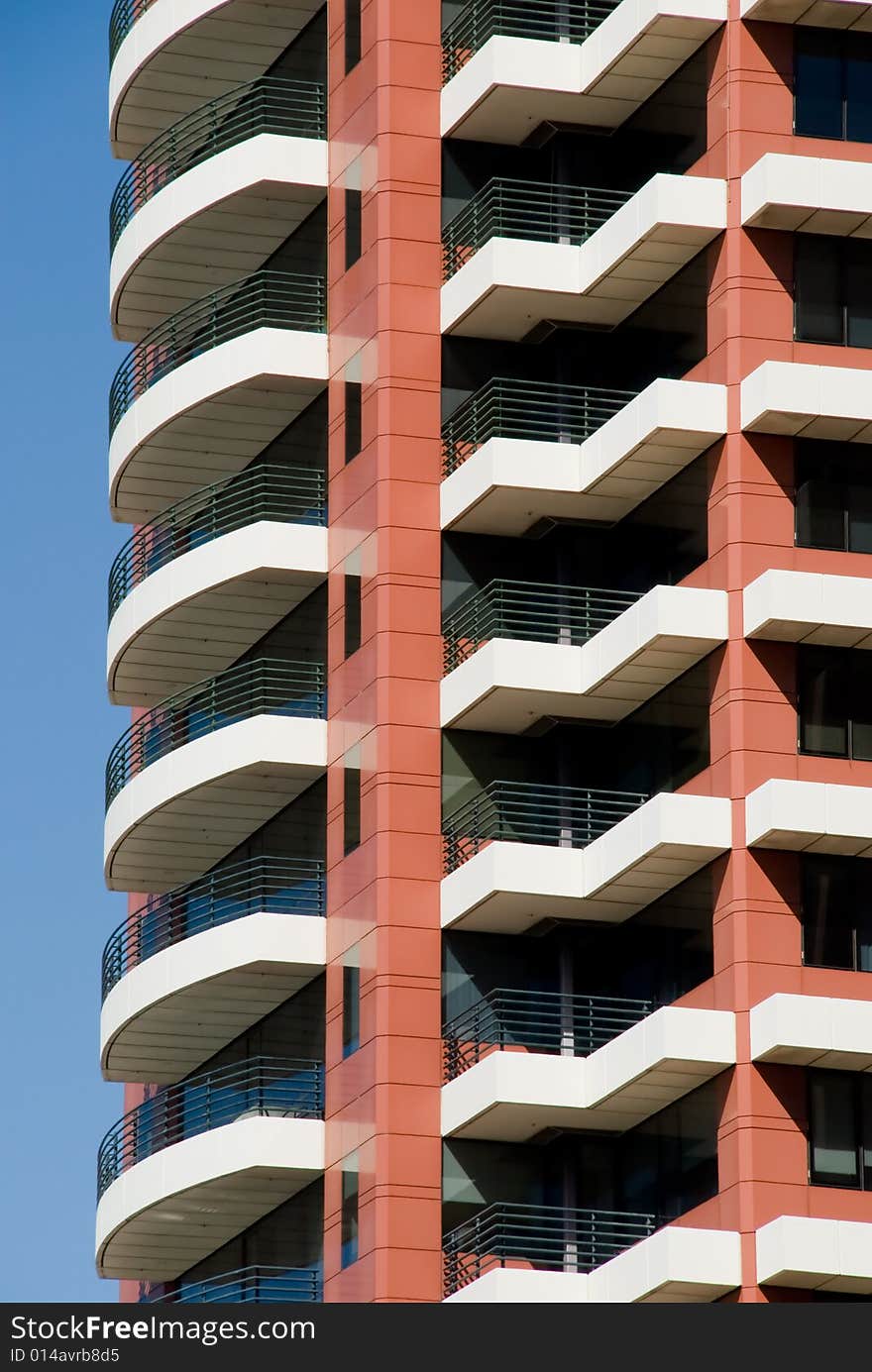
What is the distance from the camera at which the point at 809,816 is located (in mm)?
61469

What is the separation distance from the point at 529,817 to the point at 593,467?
6539 mm

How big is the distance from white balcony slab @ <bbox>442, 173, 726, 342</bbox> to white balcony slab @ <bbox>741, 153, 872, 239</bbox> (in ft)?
3.14

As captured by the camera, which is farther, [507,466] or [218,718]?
[218,718]

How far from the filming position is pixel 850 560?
210ft

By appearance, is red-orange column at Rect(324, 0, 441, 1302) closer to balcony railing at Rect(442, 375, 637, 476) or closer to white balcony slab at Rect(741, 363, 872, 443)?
balcony railing at Rect(442, 375, 637, 476)

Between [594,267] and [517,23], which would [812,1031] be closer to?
[594,267]

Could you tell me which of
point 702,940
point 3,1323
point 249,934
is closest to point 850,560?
point 702,940

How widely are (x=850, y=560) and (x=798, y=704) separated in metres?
2.78

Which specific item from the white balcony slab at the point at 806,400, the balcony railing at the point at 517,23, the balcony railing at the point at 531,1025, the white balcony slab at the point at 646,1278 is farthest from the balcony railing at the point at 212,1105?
the balcony railing at the point at 517,23

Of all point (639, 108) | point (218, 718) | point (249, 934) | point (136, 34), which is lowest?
point (249, 934)

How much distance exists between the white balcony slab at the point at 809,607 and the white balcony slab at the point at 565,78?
10.8m

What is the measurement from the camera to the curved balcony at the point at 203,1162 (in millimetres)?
69000

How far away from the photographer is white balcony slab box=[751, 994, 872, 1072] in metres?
60.3

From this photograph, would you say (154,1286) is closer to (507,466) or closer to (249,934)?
(249,934)
